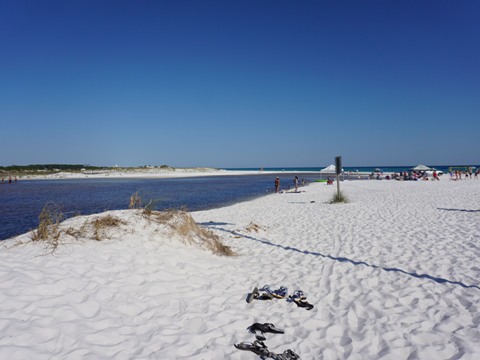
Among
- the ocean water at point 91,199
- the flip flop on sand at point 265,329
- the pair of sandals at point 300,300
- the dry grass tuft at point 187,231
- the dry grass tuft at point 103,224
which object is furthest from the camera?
the ocean water at point 91,199

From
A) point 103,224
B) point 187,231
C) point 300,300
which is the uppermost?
point 103,224

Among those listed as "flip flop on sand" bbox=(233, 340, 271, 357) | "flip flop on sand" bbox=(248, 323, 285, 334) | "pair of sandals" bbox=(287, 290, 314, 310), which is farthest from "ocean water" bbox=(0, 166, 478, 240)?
"flip flop on sand" bbox=(233, 340, 271, 357)

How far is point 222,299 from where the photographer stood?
4914mm

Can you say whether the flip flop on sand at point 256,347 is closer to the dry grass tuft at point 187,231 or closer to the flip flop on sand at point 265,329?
the flip flop on sand at point 265,329

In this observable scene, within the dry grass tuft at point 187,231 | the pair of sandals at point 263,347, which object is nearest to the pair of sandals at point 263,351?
the pair of sandals at point 263,347

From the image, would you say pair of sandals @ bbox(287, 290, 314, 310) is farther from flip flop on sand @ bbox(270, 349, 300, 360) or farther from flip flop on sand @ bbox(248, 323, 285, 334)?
flip flop on sand @ bbox(270, 349, 300, 360)

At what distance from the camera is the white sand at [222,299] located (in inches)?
137

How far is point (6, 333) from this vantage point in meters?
3.21

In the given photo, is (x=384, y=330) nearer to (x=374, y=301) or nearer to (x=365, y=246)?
(x=374, y=301)

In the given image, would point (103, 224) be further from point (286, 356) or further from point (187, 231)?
point (286, 356)

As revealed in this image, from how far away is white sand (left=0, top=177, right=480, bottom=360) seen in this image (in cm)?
348

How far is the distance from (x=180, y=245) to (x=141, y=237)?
34.6 inches

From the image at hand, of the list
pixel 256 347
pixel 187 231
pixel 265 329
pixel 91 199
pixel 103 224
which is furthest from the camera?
pixel 91 199

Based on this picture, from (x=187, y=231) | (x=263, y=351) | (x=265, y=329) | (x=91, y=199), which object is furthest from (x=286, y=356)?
(x=91, y=199)
